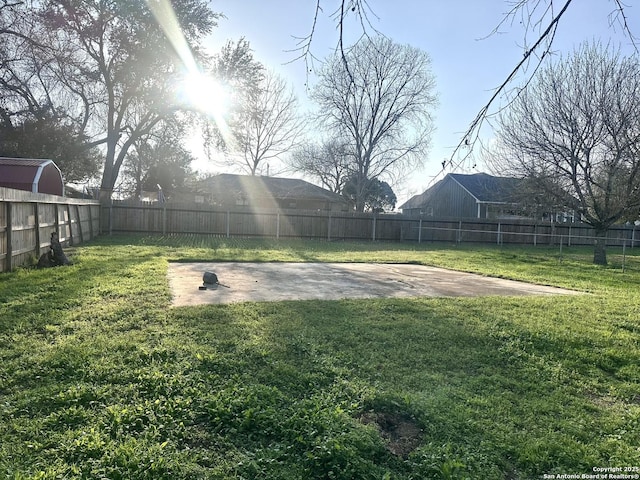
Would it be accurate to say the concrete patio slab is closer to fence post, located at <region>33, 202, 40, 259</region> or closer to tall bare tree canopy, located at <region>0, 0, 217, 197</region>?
fence post, located at <region>33, 202, 40, 259</region>

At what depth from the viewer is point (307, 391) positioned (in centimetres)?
260

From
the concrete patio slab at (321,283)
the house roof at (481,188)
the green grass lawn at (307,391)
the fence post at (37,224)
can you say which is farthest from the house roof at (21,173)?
the house roof at (481,188)

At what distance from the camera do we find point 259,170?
31891mm

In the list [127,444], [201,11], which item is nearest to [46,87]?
[201,11]

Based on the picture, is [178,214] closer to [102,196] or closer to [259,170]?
[102,196]

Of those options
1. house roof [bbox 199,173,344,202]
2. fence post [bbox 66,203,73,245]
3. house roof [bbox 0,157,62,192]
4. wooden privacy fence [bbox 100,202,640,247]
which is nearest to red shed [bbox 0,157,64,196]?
house roof [bbox 0,157,62,192]

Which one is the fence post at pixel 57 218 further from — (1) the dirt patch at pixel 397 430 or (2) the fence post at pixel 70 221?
(1) the dirt patch at pixel 397 430

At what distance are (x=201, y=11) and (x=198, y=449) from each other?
19085 millimetres

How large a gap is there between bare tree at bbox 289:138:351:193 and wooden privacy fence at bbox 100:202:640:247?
10.2 metres

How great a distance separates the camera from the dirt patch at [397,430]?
2.09 m

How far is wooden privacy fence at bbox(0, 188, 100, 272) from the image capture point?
609 centimetres

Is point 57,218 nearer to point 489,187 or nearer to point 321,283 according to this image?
point 321,283

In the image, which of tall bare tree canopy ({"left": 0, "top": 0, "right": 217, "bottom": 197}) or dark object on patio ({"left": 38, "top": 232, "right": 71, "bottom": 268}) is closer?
dark object on patio ({"left": 38, "top": 232, "right": 71, "bottom": 268})

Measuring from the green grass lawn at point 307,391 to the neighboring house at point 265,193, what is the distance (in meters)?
23.4
